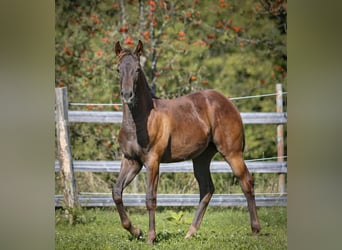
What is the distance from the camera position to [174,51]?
6.49 meters

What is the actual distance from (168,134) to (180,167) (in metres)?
1.28

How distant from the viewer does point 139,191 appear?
5.97 metres

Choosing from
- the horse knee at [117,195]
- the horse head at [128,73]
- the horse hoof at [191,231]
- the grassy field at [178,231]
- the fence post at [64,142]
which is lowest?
the grassy field at [178,231]

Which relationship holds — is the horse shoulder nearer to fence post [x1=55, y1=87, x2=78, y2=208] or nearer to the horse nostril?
the horse nostril

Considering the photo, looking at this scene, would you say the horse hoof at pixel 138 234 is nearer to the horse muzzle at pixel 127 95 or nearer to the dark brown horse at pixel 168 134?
the dark brown horse at pixel 168 134

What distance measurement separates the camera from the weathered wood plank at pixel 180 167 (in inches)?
214

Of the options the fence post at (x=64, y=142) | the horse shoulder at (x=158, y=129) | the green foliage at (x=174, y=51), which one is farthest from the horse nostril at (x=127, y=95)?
the green foliage at (x=174, y=51)

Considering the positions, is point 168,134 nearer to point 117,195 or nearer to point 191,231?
point 117,195

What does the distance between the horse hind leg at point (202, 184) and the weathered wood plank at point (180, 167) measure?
3.07ft
